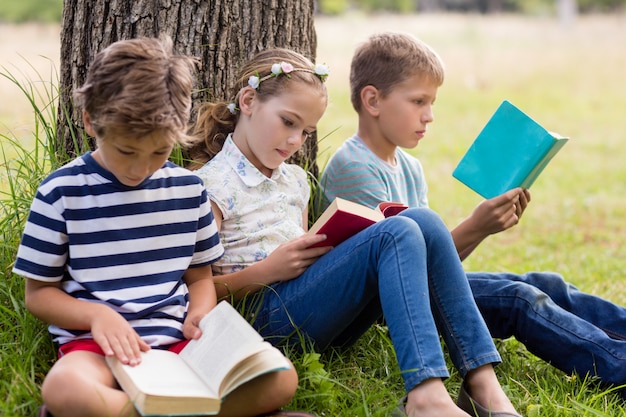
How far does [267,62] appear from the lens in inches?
105

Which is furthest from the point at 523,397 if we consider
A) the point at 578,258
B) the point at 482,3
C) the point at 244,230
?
the point at 482,3

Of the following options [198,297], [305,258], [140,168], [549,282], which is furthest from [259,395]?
[549,282]

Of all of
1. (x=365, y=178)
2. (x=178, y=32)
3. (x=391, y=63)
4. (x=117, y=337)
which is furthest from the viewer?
(x=391, y=63)

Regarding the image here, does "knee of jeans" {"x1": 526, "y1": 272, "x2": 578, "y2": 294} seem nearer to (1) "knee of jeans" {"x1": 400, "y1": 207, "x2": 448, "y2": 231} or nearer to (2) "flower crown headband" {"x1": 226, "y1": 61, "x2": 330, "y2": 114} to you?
(1) "knee of jeans" {"x1": 400, "y1": 207, "x2": 448, "y2": 231}

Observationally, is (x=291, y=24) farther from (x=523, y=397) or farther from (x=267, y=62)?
(x=523, y=397)

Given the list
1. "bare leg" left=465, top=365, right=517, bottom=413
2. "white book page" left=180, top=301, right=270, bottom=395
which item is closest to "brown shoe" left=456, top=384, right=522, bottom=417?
"bare leg" left=465, top=365, right=517, bottom=413

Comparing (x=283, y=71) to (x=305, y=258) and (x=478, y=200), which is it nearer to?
(x=305, y=258)

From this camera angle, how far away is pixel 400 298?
219cm

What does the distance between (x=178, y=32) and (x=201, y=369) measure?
1.31 m

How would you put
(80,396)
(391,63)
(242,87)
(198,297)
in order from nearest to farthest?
(80,396) < (198,297) < (242,87) < (391,63)

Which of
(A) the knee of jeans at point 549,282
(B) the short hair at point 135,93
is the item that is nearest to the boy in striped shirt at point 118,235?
(B) the short hair at point 135,93

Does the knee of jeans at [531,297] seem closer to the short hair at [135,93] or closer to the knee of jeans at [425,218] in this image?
the knee of jeans at [425,218]

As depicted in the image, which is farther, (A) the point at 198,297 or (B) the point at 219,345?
(A) the point at 198,297

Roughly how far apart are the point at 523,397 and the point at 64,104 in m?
1.91
